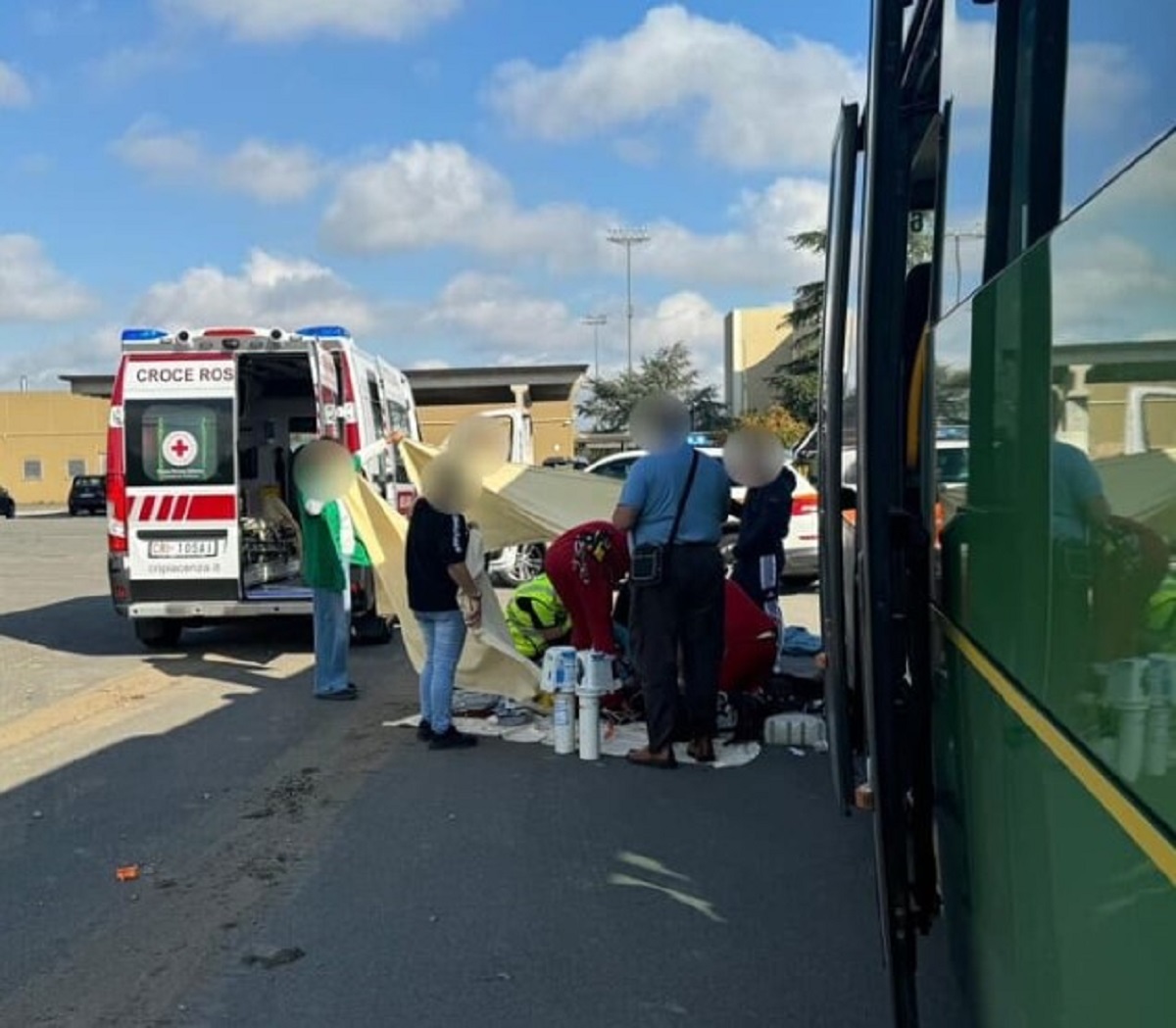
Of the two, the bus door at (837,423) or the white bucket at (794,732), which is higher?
the bus door at (837,423)

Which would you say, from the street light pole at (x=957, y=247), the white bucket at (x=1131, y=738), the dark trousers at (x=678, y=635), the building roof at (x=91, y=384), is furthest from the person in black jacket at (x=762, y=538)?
the building roof at (x=91, y=384)

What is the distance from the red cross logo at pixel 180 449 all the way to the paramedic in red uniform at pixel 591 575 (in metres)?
4.46

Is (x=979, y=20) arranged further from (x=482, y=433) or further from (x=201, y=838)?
(x=482, y=433)

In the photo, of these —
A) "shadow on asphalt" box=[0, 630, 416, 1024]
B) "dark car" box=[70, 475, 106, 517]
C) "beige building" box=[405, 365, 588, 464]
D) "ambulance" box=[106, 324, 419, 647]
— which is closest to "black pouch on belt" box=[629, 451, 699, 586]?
"shadow on asphalt" box=[0, 630, 416, 1024]

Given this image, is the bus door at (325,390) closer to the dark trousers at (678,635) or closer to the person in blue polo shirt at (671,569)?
the person in blue polo shirt at (671,569)

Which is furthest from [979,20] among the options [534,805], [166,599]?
[166,599]

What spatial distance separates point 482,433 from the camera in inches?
316

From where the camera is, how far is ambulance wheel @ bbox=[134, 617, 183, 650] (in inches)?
439

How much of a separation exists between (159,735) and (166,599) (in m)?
2.95

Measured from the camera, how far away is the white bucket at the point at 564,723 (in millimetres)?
7004

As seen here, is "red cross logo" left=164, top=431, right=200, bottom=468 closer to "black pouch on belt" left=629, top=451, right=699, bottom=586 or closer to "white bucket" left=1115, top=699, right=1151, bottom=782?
"black pouch on belt" left=629, top=451, right=699, bottom=586

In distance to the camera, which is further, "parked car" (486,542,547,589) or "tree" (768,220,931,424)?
"tree" (768,220,931,424)

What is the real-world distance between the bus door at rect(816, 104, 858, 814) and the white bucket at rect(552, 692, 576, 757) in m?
3.60

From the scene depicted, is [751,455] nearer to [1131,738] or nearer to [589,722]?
[589,722]
